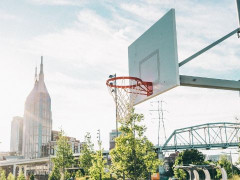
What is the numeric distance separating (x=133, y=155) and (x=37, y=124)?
175m

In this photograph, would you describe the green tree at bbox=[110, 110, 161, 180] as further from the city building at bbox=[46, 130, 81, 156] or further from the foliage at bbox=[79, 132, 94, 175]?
the city building at bbox=[46, 130, 81, 156]

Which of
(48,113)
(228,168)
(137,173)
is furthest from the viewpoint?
(48,113)

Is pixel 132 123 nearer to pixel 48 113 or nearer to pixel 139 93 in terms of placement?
pixel 139 93

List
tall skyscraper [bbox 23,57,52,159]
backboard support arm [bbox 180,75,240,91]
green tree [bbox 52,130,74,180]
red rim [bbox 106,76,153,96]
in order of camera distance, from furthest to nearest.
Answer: tall skyscraper [bbox 23,57,52,159] < green tree [bbox 52,130,74,180] < red rim [bbox 106,76,153,96] < backboard support arm [bbox 180,75,240,91]

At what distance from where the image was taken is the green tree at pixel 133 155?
21969mm

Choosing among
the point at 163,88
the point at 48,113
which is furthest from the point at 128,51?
the point at 48,113

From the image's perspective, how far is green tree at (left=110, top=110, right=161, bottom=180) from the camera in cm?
2197

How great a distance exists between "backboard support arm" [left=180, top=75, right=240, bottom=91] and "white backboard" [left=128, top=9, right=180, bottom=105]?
0.36 metres

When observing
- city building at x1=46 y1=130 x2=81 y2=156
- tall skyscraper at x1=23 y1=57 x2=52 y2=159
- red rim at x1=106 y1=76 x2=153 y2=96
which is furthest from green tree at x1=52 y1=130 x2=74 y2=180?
tall skyscraper at x1=23 y1=57 x2=52 y2=159

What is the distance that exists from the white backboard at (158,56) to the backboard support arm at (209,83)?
1.19ft

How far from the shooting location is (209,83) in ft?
28.8

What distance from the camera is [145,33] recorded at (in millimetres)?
10289

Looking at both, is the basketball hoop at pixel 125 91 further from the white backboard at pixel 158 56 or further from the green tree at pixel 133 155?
the green tree at pixel 133 155

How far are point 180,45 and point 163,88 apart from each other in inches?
54.4
